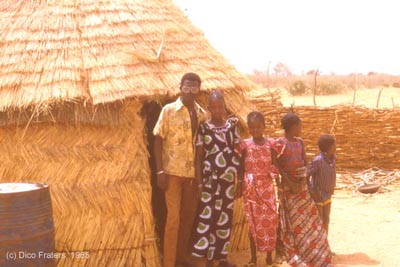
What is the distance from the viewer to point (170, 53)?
608cm

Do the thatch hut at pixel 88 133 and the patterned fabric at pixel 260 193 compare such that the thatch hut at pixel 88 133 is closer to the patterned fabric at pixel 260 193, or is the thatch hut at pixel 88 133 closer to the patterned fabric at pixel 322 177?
the patterned fabric at pixel 260 193

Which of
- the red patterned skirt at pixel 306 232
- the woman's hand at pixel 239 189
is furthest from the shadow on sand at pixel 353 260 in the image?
the woman's hand at pixel 239 189

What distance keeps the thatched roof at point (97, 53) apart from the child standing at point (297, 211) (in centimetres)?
90

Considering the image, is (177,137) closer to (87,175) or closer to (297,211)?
(87,175)

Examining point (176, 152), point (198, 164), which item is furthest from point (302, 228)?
point (176, 152)

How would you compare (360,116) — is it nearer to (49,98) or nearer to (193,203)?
(193,203)

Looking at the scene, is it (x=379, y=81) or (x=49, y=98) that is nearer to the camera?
(x=49, y=98)

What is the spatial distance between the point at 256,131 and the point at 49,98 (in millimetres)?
1822

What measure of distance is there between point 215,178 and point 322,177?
106 centimetres

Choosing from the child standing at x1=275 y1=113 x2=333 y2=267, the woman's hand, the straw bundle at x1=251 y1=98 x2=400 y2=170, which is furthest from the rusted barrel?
the straw bundle at x1=251 y1=98 x2=400 y2=170

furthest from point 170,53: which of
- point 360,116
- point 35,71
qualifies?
point 360,116

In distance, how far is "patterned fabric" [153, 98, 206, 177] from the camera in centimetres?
522

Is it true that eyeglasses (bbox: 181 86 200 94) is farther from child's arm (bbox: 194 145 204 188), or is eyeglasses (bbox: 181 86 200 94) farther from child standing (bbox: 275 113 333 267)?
child standing (bbox: 275 113 333 267)

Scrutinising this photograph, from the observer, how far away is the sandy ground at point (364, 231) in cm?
612
